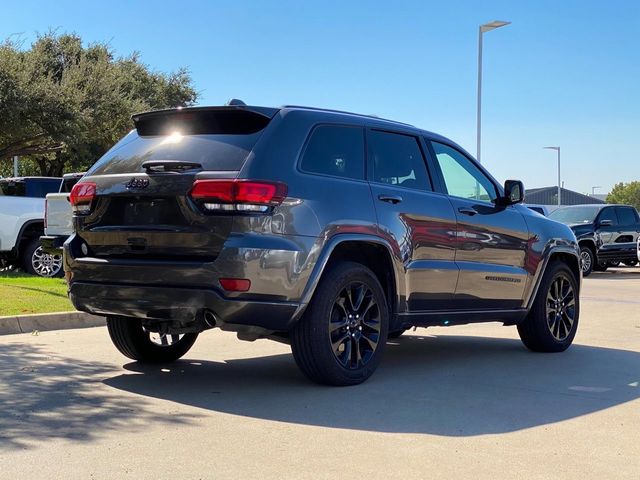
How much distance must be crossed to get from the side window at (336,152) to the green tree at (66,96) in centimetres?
1753

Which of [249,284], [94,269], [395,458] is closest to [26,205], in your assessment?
[94,269]

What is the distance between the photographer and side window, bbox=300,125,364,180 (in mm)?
5910

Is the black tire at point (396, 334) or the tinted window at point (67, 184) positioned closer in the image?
the black tire at point (396, 334)

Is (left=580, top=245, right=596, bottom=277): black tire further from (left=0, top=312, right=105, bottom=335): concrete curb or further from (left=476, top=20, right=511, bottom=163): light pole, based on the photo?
(left=0, top=312, right=105, bottom=335): concrete curb

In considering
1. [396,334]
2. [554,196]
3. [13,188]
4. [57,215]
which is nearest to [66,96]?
[13,188]

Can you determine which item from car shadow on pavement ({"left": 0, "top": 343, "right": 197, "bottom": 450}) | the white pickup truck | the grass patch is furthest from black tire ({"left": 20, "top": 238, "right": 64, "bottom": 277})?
car shadow on pavement ({"left": 0, "top": 343, "right": 197, "bottom": 450})

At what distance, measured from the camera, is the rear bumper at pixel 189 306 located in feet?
17.6

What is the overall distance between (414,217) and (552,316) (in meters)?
2.42

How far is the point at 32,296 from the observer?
1070cm

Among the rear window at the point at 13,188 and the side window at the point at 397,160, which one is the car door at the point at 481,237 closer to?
the side window at the point at 397,160

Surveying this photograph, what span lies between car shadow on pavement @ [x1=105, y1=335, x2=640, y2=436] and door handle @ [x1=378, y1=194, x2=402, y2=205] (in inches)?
Answer: 53.5

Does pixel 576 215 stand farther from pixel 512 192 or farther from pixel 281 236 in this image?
pixel 281 236

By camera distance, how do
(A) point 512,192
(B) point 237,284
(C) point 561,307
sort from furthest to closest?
(C) point 561,307, (A) point 512,192, (B) point 237,284

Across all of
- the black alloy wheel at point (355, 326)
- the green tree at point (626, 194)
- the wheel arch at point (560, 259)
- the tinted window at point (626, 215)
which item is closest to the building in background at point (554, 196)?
the green tree at point (626, 194)
